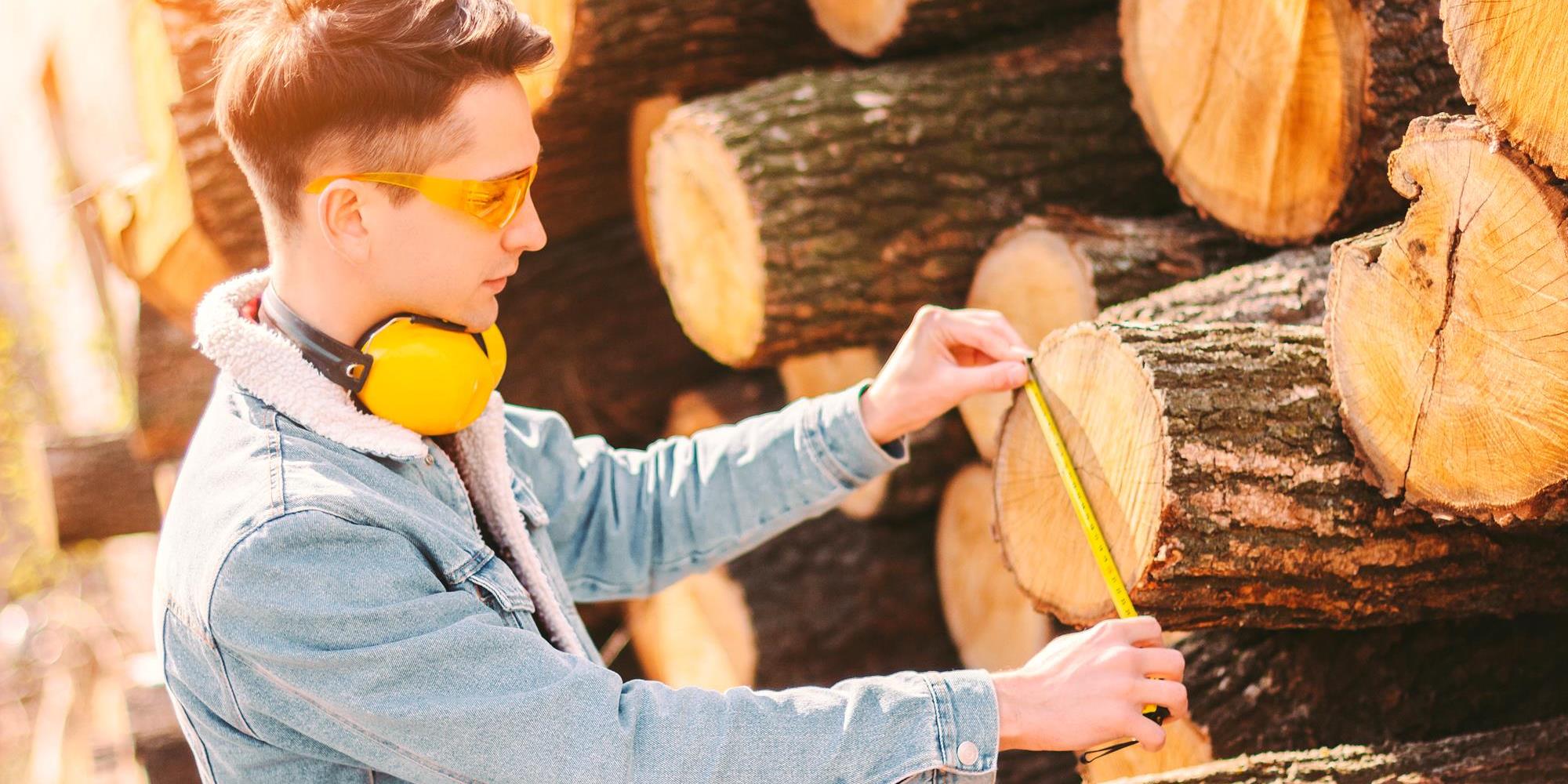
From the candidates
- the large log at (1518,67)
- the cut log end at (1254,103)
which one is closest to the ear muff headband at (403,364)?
the large log at (1518,67)

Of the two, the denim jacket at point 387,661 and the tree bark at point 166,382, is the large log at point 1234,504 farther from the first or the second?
the tree bark at point 166,382

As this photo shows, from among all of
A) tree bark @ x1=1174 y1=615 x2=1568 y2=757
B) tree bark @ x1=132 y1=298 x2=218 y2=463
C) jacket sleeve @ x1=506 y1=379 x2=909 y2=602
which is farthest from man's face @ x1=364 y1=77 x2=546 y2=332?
tree bark @ x1=132 y1=298 x2=218 y2=463

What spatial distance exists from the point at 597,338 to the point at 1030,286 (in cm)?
181

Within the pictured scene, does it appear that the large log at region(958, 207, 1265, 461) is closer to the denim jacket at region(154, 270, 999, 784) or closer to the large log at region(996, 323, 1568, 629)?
the large log at region(996, 323, 1568, 629)

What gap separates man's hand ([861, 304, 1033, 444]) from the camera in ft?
6.18

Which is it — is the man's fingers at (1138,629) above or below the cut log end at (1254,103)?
below

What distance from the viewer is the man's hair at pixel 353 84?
152cm

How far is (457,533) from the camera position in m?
1.55

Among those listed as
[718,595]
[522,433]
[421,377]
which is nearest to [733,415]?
[718,595]

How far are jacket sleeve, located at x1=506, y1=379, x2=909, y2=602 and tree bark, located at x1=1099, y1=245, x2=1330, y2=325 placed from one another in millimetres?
471

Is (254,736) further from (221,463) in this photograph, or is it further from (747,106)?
(747,106)

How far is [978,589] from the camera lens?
3.05 m

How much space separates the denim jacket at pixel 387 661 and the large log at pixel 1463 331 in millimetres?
651

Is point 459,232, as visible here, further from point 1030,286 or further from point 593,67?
point 593,67
